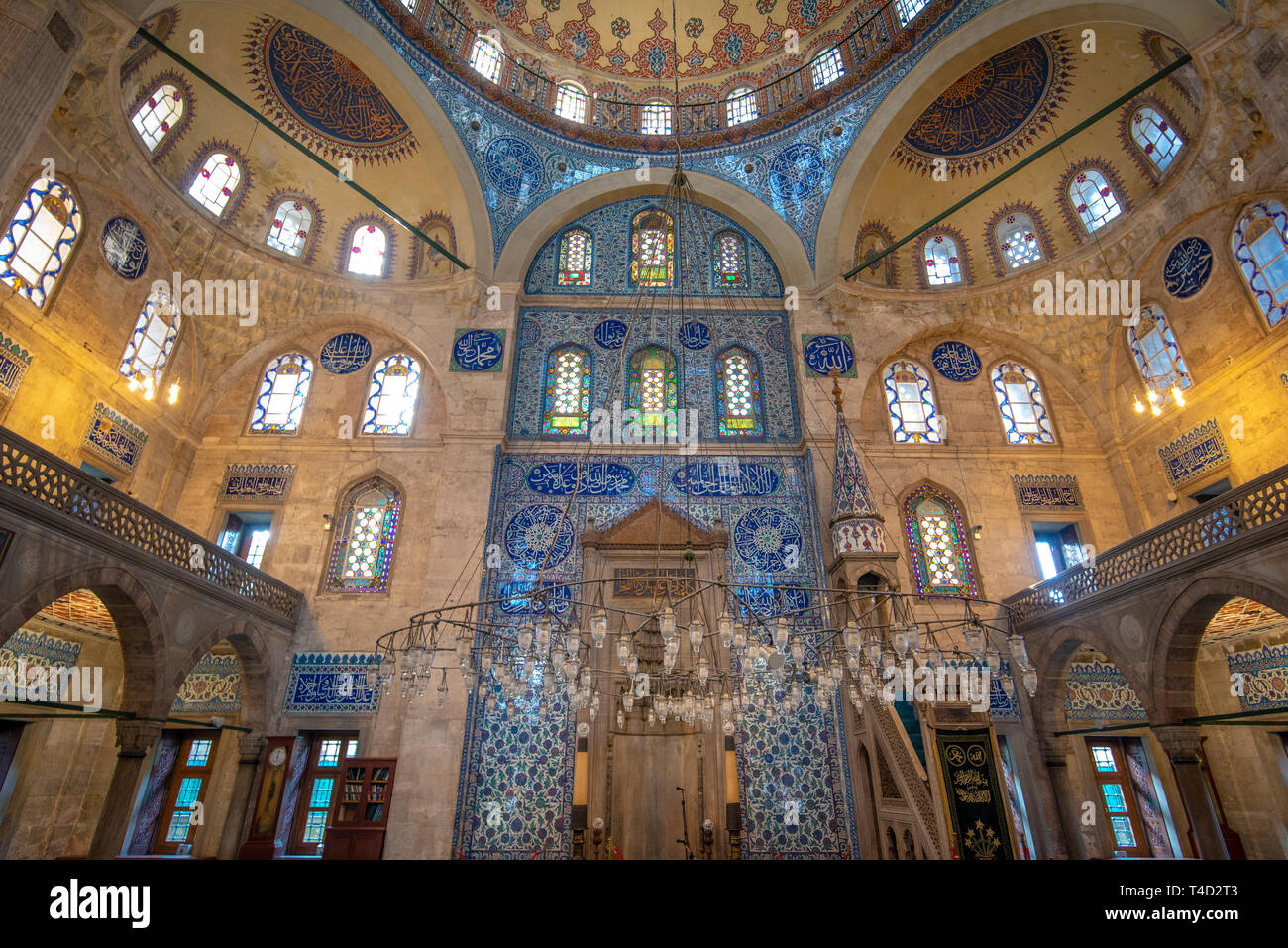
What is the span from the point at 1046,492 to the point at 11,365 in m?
12.9

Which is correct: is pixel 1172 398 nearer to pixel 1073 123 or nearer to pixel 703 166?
pixel 1073 123

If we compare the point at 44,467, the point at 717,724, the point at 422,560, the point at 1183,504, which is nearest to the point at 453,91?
the point at 422,560

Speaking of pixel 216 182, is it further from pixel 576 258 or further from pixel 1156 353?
pixel 1156 353

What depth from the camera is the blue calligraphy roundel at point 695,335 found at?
1032cm

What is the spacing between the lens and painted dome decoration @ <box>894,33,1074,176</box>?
365 inches

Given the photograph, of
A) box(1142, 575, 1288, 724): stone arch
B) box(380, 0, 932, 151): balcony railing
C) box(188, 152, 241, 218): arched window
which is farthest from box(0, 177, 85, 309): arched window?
box(1142, 575, 1288, 724): stone arch

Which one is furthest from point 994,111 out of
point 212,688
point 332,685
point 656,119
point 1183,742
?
point 212,688

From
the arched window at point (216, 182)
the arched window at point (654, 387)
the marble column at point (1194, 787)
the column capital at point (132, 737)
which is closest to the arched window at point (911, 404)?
the arched window at point (654, 387)

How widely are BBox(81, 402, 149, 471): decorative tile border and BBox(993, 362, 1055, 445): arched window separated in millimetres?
12262

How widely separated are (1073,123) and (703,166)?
5.50 m

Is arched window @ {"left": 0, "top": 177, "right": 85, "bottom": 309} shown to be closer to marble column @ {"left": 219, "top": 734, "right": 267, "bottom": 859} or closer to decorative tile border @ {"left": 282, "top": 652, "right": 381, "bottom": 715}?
decorative tile border @ {"left": 282, "top": 652, "right": 381, "bottom": 715}

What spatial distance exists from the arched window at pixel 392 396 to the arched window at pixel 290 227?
2.25 m

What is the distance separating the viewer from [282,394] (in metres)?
10.1

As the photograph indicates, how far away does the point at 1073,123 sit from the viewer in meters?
9.53
